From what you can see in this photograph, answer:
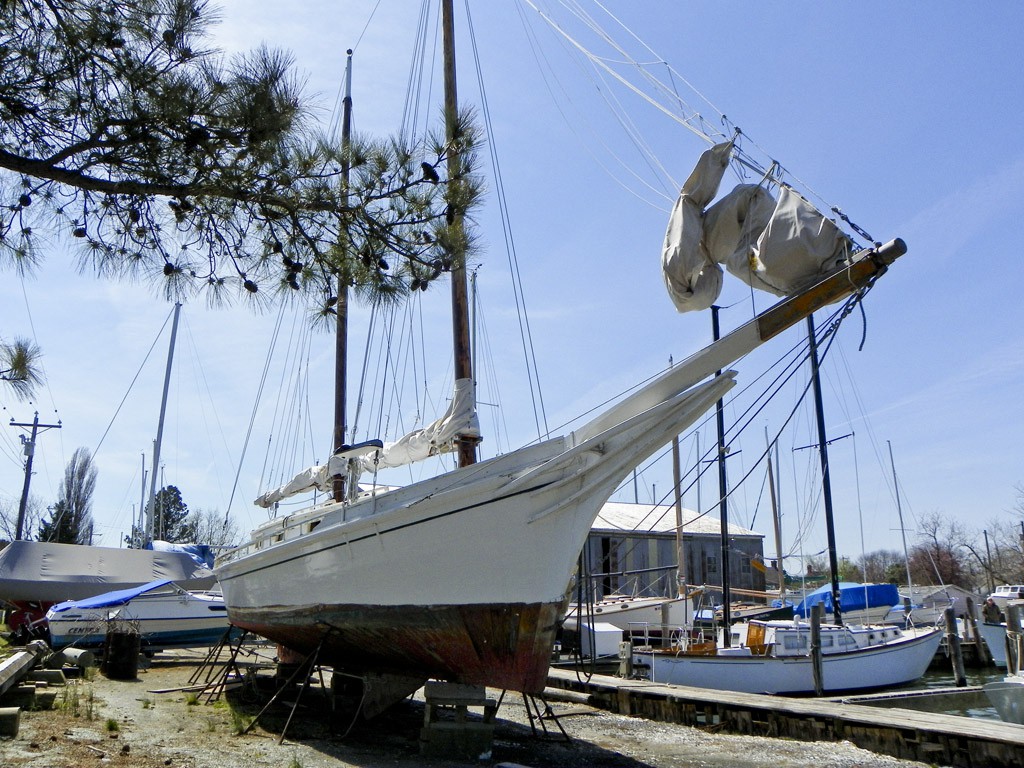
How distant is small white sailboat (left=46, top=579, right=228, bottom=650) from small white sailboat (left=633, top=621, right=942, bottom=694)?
921 centimetres

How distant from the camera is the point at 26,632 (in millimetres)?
17266

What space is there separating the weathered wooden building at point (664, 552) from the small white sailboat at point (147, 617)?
44.8ft

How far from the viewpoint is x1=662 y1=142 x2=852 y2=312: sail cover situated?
22.1 feet

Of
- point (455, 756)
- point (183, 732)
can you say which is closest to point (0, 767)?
point (183, 732)

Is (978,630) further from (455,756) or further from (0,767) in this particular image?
(0,767)

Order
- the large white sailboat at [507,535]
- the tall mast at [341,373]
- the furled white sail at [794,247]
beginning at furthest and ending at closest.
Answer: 1. the tall mast at [341,373]
2. the large white sailboat at [507,535]
3. the furled white sail at [794,247]

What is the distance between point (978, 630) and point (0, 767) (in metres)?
25.2

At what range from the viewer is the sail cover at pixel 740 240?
6.74 meters

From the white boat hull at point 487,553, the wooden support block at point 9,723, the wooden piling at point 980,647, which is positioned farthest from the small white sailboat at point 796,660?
the wooden support block at point 9,723

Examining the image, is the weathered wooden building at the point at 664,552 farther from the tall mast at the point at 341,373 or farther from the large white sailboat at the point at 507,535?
the large white sailboat at the point at 507,535

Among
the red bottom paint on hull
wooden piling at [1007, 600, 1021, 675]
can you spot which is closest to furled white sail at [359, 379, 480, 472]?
the red bottom paint on hull

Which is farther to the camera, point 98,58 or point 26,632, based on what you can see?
point 26,632

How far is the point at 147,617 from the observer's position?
61.7 ft

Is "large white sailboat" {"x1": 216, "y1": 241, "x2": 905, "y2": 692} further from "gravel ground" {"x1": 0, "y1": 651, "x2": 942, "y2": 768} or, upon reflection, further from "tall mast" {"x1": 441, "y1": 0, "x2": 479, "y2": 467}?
"tall mast" {"x1": 441, "y1": 0, "x2": 479, "y2": 467}
